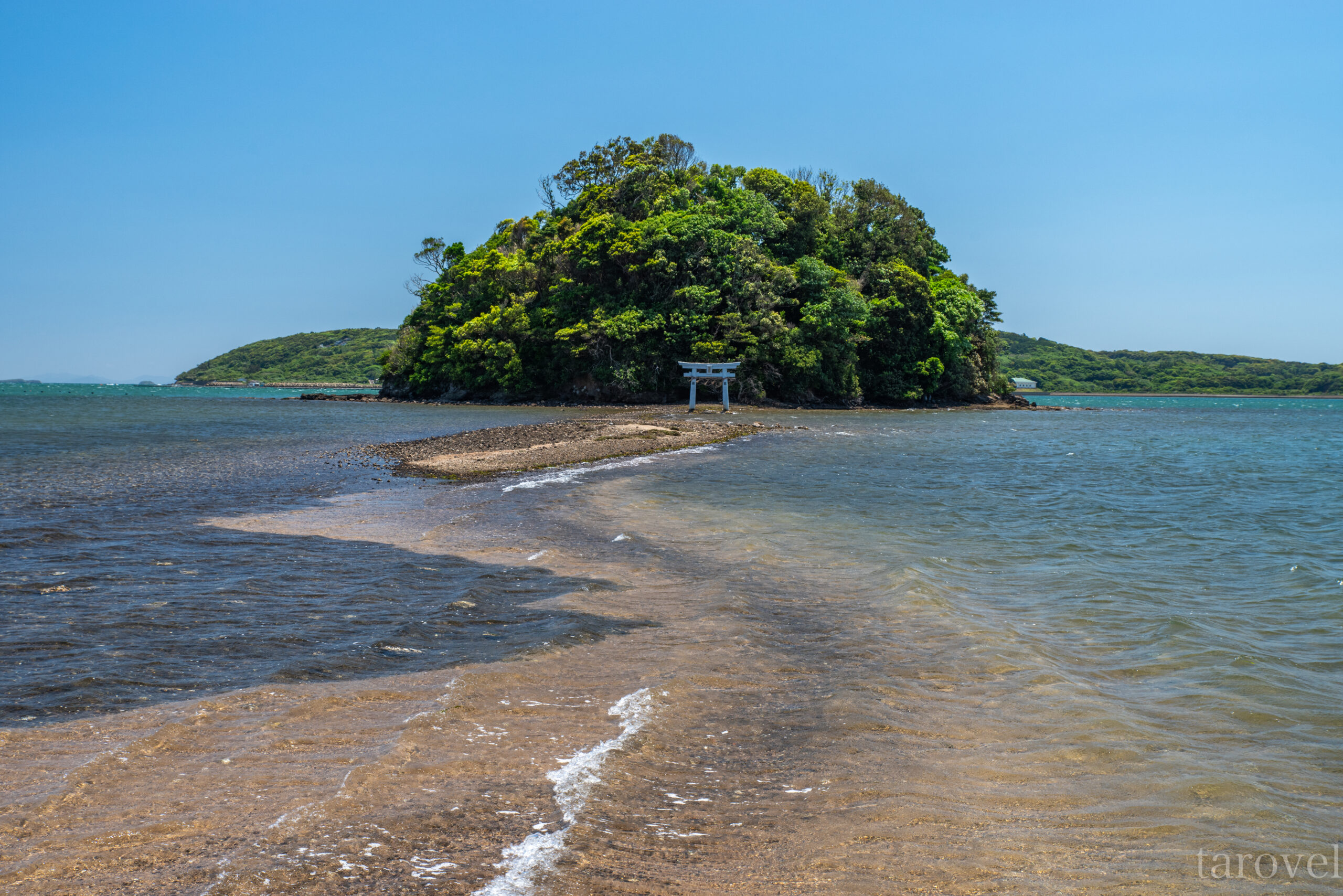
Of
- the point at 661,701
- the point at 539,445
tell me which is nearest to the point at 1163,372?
the point at 539,445

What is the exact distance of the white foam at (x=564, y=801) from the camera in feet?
10.4

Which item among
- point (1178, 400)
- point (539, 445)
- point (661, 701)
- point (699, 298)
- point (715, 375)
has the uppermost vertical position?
point (699, 298)

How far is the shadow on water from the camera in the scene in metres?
5.50

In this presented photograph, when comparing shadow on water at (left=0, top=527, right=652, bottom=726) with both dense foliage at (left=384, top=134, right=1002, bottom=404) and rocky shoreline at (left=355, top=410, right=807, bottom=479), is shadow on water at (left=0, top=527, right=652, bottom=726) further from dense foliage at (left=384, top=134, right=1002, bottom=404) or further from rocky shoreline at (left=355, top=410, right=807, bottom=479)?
dense foliage at (left=384, top=134, right=1002, bottom=404)

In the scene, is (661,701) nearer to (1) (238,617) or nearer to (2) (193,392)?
(1) (238,617)

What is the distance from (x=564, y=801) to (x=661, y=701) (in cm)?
158

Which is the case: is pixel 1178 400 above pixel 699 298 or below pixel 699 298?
below

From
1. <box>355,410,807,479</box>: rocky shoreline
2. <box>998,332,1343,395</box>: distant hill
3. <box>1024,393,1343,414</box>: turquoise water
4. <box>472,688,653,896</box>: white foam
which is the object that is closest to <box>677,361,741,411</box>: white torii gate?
<box>355,410,807,479</box>: rocky shoreline

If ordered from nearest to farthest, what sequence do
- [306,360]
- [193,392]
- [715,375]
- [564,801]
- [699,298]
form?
[564,801], [715,375], [699,298], [193,392], [306,360]

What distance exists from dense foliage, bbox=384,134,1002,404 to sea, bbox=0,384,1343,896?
150ft

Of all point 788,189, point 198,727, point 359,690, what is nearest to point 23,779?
point 198,727

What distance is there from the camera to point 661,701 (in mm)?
5395

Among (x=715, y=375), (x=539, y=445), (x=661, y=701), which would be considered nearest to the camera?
(x=661, y=701)

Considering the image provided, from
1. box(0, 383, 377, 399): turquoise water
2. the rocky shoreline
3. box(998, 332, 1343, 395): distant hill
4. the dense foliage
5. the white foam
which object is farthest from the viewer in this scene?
box(998, 332, 1343, 395): distant hill
